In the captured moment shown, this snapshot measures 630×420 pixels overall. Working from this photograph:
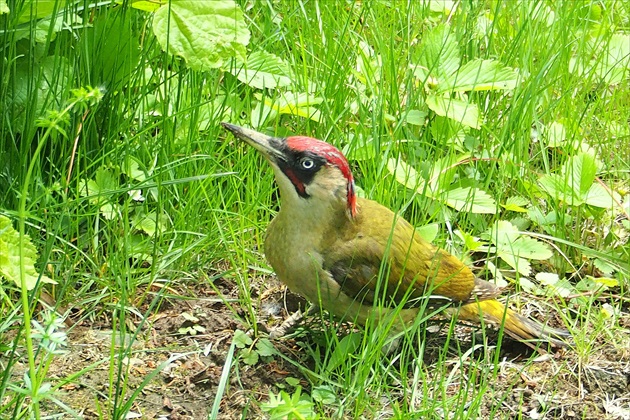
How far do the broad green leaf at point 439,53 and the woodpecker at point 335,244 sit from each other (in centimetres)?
98

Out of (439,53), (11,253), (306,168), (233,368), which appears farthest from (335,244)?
(439,53)

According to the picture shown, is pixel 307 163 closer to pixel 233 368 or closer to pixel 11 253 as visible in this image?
pixel 233 368

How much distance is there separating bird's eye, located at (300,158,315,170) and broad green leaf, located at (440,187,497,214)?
0.86m

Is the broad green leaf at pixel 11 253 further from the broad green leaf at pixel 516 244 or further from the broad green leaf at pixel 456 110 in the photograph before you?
the broad green leaf at pixel 456 110

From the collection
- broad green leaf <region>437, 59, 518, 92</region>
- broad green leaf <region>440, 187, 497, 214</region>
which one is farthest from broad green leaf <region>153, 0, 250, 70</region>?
broad green leaf <region>437, 59, 518, 92</region>

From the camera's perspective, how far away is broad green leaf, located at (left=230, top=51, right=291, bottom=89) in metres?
3.99

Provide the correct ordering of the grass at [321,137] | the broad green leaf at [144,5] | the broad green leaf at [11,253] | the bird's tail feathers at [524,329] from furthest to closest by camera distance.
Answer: the bird's tail feathers at [524,329]
the broad green leaf at [144,5]
the grass at [321,137]
the broad green leaf at [11,253]

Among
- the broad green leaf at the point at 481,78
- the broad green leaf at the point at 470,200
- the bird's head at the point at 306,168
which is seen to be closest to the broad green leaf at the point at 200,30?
the bird's head at the point at 306,168

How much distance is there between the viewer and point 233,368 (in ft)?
10.8

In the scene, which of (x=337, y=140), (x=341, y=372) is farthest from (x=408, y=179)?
(x=341, y=372)

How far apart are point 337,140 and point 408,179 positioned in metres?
0.36

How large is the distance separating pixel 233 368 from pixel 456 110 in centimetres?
154

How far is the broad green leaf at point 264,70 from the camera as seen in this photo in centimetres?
399

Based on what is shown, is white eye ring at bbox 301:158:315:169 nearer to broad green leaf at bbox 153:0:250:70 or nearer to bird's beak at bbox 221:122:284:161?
bird's beak at bbox 221:122:284:161
